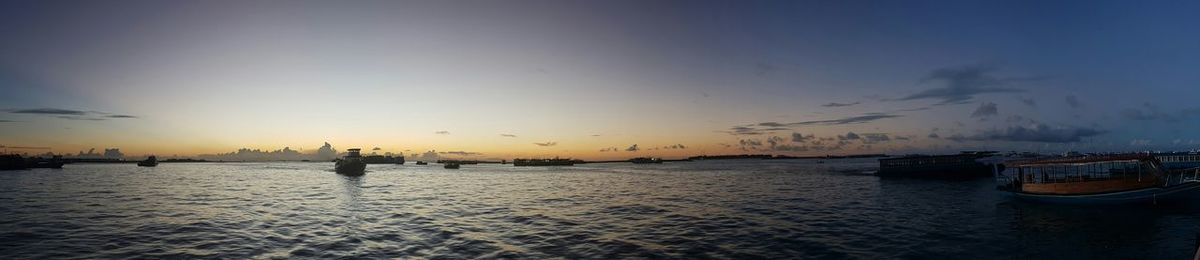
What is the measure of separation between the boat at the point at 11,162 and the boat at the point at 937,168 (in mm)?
172123

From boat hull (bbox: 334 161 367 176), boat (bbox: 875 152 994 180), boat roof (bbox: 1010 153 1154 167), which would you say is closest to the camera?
boat roof (bbox: 1010 153 1154 167)

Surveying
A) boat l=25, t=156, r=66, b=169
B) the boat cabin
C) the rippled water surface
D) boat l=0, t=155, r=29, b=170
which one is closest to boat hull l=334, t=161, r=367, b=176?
the rippled water surface

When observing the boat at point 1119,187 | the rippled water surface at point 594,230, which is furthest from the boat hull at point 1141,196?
the rippled water surface at point 594,230

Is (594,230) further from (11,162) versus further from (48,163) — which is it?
(48,163)

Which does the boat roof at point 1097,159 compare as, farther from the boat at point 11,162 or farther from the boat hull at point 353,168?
the boat at point 11,162

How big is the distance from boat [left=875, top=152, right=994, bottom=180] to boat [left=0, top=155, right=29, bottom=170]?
17212cm

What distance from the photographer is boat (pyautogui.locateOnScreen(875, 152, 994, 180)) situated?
3078 inches

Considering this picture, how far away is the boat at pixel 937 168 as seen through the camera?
3078 inches

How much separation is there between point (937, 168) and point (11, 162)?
7063 inches

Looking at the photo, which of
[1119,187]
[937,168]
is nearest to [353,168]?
[937,168]

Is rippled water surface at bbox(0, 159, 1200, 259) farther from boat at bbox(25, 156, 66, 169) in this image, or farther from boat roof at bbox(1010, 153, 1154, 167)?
boat at bbox(25, 156, 66, 169)

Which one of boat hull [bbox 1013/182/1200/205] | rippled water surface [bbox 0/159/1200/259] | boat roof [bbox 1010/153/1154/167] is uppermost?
boat roof [bbox 1010/153/1154/167]

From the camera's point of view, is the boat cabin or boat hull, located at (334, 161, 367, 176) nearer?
the boat cabin

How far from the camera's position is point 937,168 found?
79.1m
